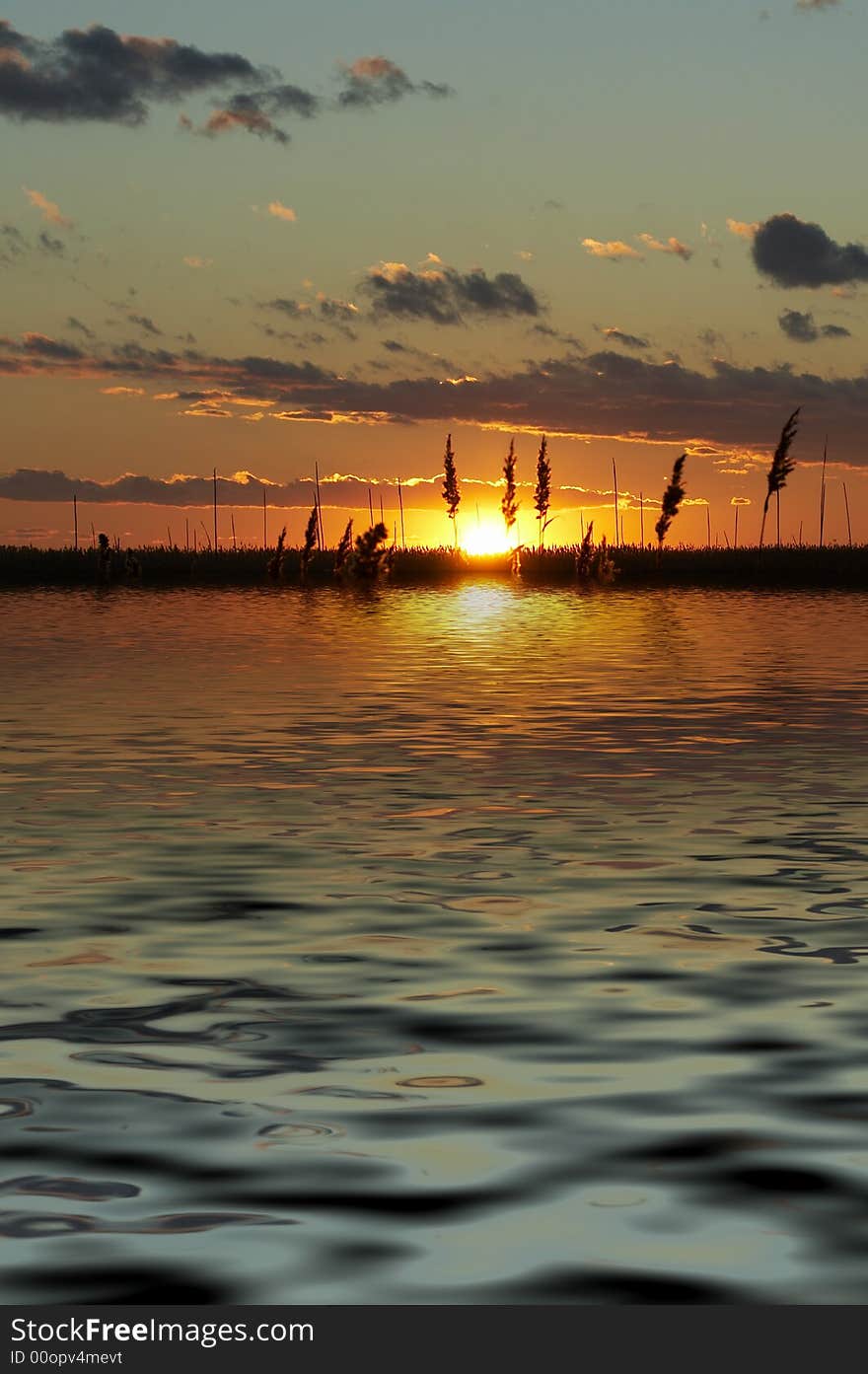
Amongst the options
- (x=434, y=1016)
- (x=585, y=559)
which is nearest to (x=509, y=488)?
(x=585, y=559)

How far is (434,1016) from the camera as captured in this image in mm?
9055

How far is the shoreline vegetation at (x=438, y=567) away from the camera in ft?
265

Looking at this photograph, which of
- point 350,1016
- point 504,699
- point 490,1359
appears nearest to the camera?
point 490,1359

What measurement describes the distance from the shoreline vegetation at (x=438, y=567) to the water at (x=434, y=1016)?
59099mm

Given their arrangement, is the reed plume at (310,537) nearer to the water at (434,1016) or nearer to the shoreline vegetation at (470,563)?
the shoreline vegetation at (470,563)

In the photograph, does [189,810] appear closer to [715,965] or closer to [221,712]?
[715,965]

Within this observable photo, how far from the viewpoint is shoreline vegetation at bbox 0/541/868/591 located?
265ft

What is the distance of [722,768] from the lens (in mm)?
18797

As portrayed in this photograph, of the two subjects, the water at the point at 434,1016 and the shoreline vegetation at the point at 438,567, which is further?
the shoreline vegetation at the point at 438,567

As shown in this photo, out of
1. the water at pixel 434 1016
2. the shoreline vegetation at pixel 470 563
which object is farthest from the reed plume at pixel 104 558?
the water at pixel 434 1016

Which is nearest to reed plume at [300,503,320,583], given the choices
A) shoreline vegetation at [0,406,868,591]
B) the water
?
shoreline vegetation at [0,406,868,591]

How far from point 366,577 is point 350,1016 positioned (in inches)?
2866

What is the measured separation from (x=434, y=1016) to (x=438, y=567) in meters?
85.9

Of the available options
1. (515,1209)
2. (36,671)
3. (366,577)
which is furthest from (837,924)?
(366,577)
